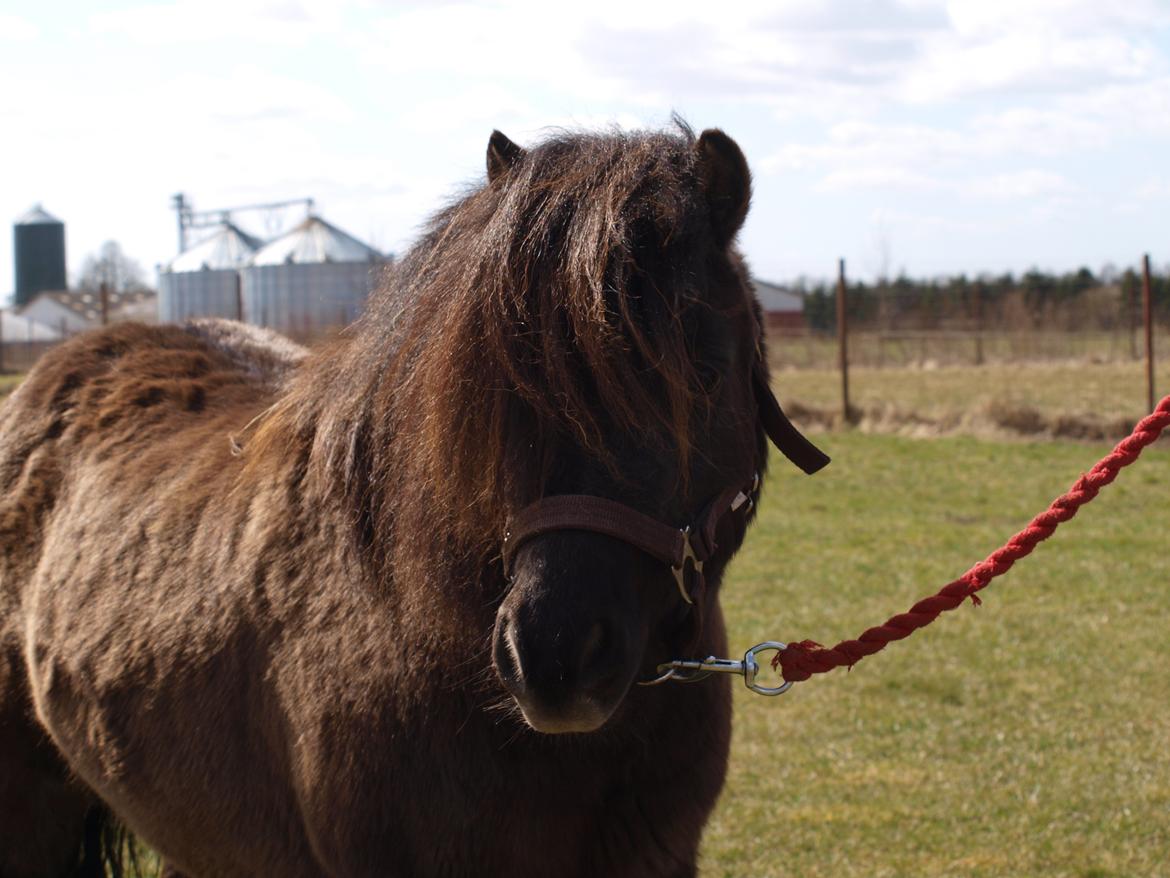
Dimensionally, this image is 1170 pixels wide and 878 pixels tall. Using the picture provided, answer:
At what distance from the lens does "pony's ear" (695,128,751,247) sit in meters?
2.18

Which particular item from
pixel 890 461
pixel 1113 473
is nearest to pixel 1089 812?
pixel 1113 473

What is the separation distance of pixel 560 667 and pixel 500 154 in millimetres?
1065

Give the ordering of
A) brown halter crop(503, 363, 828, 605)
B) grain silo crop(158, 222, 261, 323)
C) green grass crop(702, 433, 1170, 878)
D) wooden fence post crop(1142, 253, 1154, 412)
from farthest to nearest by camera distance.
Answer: grain silo crop(158, 222, 261, 323) → wooden fence post crop(1142, 253, 1154, 412) → green grass crop(702, 433, 1170, 878) → brown halter crop(503, 363, 828, 605)

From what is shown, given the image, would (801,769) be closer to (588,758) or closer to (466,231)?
(588,758)

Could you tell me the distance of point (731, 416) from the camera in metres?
2.17

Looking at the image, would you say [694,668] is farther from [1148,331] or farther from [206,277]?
[206,277]

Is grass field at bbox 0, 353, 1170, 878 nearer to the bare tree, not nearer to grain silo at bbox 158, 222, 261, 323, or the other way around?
grain silo at bbox 158, 222, 261, 323

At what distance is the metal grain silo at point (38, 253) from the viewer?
56.5m

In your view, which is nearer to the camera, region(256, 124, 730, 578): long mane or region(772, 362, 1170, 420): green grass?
region(256, 124, 730, 578): long mane

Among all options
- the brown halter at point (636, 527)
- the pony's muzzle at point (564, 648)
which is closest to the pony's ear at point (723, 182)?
the brown halter at point (636, 527)

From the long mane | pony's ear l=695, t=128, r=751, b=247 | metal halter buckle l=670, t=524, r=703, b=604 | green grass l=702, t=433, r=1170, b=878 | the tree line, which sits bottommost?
green grass l=702, t=433, r=1170, b=878

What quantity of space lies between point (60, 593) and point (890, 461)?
12.6m

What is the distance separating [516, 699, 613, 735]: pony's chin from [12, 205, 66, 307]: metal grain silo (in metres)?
60.7

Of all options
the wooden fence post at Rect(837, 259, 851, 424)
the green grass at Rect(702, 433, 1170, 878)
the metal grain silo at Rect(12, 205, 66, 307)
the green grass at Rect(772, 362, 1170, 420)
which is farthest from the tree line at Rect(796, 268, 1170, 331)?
the metal grain silo at Rect(12, 205, 66, 307)
